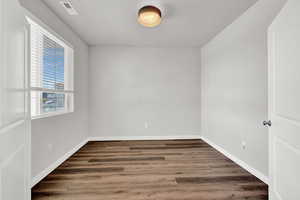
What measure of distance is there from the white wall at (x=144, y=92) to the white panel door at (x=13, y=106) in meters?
2.84

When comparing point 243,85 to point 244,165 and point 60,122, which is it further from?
point 60,122

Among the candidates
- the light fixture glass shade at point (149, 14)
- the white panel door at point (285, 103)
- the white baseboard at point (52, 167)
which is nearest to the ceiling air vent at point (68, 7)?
the light fixture glass shade at point (149, 14)

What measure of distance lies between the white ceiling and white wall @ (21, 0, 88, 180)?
0.59 ft

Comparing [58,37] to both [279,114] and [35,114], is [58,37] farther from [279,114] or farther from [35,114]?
[279,114]

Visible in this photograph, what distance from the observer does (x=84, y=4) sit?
2293mm

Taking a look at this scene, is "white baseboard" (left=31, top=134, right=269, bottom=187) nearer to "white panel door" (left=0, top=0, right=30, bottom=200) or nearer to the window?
the window

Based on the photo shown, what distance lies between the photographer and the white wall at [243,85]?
83.2 inches

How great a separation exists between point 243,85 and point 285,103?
1322 mm

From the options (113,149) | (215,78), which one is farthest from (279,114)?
(113,149)

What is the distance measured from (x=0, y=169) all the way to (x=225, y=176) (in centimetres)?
239

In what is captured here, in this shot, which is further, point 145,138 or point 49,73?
point 145,138

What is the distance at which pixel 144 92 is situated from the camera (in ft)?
13.8

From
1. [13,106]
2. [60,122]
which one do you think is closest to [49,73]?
[60,122]

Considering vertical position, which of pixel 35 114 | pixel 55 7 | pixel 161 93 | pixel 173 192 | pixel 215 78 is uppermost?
pixel 55 7
